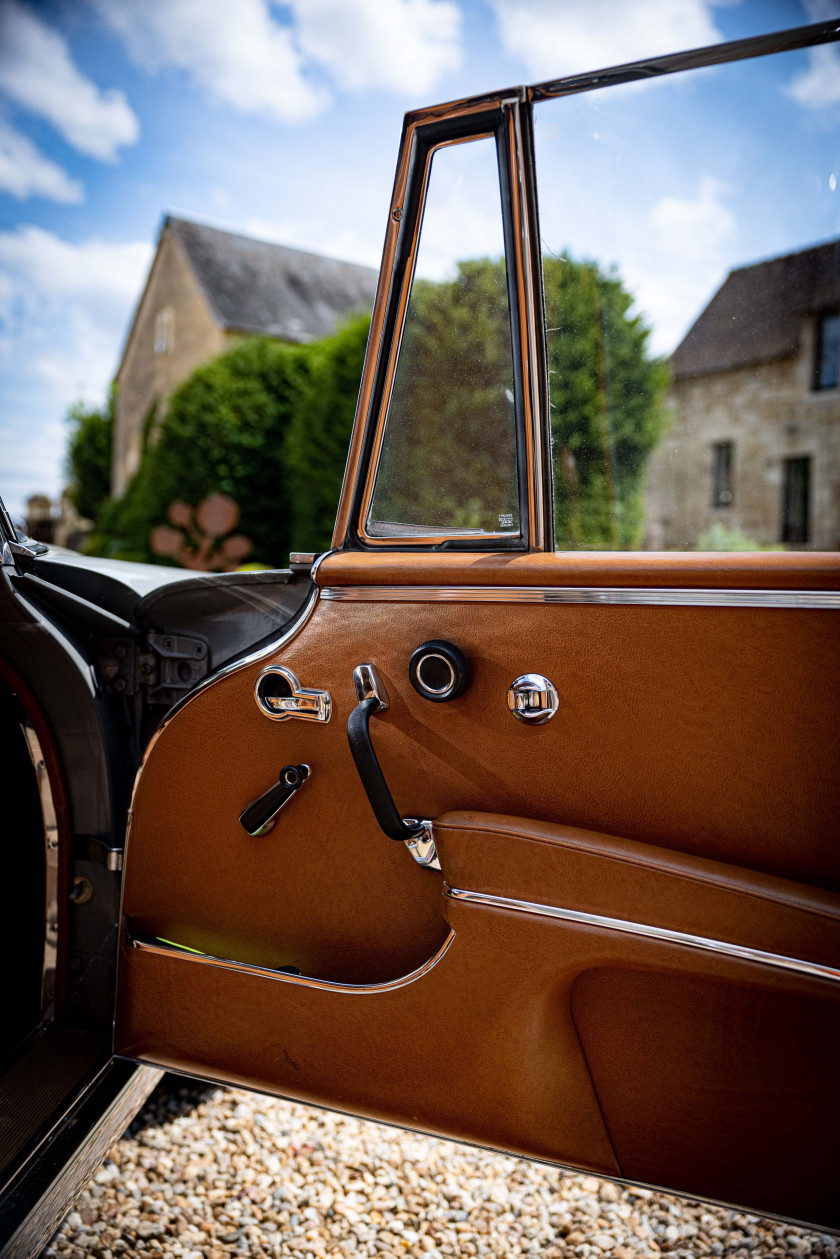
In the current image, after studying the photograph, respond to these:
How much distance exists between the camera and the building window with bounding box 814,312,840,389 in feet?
7.28

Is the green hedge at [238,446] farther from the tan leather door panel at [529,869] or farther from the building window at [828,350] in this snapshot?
the tan leather door panel at [529,869]

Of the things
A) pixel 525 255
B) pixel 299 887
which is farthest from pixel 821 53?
pixel 299 887

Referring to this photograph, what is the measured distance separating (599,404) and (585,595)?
1.05m

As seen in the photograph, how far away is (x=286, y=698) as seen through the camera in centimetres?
139

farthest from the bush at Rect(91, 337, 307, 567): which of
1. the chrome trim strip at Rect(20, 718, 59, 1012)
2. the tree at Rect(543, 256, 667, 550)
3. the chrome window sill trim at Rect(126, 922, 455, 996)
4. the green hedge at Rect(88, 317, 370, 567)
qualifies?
the chrome window sill trim at Rect(126, 922, 455, 996)

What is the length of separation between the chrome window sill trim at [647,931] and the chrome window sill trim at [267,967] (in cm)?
8

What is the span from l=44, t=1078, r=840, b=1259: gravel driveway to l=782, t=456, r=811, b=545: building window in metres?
2.56

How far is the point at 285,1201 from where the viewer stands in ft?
6.22

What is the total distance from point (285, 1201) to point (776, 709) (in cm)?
164

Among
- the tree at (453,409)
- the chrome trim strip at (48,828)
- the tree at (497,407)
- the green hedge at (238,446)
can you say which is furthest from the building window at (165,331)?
the chrome trim strip at (48,828)

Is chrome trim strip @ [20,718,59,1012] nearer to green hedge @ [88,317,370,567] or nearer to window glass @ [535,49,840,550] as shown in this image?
window glass @ [535,49,840,550]

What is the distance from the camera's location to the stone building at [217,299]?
20.5 meters

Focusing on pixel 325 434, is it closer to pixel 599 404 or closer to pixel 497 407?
pixel 599 404

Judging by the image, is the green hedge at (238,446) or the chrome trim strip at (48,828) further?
the green hedge at (238,446)
